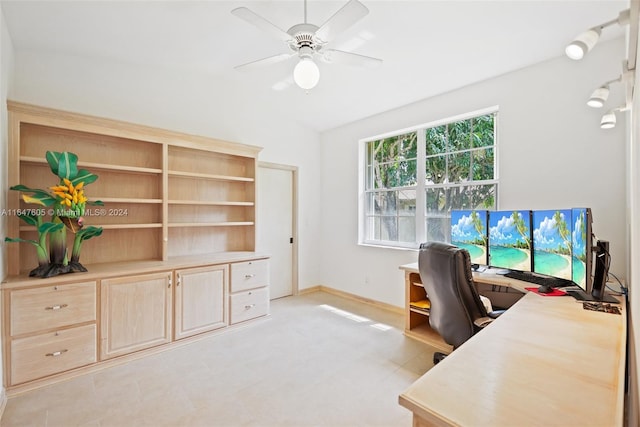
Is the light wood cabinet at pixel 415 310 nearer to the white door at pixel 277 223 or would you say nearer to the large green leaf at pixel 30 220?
the white door at pixel 277 223

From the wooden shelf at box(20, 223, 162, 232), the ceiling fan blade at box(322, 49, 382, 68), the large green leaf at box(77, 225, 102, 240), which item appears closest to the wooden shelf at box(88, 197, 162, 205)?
the wooden shelf at box(20, 223, 162, 232)

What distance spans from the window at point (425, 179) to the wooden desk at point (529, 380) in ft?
6.92

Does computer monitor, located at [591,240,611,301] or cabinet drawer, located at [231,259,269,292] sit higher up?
computer monitor, located at [591,240,611,301]

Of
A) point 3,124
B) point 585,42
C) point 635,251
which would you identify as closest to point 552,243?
point 635,251

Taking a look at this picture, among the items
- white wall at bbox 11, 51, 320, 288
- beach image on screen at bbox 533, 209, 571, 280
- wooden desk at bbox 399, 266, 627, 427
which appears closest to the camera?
wooden desk at bbox 399, 266, 627, 427

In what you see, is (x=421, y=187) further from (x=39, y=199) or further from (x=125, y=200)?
(x=39, y=199)

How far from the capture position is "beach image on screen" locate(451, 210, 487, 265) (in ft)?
9.46

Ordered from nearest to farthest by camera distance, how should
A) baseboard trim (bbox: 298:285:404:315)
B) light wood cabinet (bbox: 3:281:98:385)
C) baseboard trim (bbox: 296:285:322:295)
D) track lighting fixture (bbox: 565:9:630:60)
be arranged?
track lighting fixture (bbox: 565:9:630:60) → light wood cabinet (bbox: 3:281:98:385) → baseboard trim (bbox: 298:285:404:315) → baseboard trim (bbox: 296:285:322:295)

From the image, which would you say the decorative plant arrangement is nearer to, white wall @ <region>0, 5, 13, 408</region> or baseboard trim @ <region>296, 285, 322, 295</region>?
white wall @ <region>0, 5, 13, 408</region>

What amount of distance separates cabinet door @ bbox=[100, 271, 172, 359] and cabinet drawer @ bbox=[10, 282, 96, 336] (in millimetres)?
112

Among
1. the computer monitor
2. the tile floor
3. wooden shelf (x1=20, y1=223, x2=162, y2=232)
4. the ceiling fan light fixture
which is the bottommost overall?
the tile floor

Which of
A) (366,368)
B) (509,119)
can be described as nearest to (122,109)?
(366,368)

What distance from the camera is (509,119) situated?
294 cm

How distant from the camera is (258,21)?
185 centimetres
